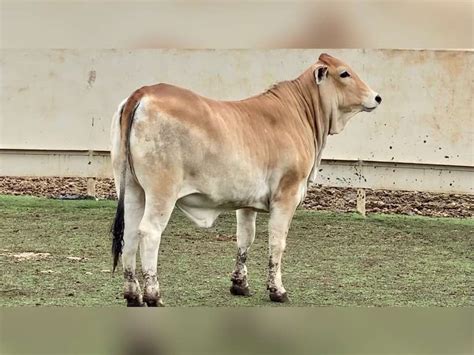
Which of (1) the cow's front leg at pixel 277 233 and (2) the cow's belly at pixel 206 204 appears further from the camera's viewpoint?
(1) the cow's front leg at pixel 277 233

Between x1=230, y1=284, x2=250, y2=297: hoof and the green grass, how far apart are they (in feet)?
0.25

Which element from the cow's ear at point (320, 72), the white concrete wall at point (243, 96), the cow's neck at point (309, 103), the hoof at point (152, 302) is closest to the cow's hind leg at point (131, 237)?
the hoof at point (152, 302)

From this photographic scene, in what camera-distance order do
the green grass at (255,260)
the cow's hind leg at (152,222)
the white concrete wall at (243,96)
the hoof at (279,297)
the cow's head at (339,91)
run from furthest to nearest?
the white concrete wall at (243,96), the cow's head at (339,91), the green grass at (255,260), the hoof at (279,297), the cow's hind leg at (152,222)

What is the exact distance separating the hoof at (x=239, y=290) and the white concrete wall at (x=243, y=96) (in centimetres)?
408

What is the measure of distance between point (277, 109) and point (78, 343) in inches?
100

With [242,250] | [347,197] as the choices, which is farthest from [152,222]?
[347,197]

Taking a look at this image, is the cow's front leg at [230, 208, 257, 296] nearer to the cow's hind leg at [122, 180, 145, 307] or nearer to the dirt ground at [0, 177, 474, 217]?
the cow's hind leg at [122, 180, 145, 307]

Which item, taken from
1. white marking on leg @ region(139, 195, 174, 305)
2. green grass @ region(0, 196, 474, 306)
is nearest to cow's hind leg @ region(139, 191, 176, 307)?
white marking on leg @ region(139, 195, 174, 305)

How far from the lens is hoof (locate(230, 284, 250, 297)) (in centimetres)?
514

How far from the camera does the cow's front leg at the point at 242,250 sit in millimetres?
5176

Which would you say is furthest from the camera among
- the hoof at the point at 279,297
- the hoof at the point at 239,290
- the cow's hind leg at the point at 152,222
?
the hoof at the point at 239,290

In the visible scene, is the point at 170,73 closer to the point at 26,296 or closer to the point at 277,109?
the point at 277,109

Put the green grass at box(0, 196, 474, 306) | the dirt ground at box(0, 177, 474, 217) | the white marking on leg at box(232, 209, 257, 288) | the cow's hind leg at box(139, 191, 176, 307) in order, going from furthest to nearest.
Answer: the dirt ground at box(0, 177, 474, 217) → the white marking on leg at box(232, 209, 257, 288) → the green grass at box(0, 196, 474, 306) → the cow's hind leg at box(139, 191, 176, 307)

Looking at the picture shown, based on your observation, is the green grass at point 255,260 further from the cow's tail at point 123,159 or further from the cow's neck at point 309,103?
the cow's neck at point 309,103
